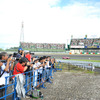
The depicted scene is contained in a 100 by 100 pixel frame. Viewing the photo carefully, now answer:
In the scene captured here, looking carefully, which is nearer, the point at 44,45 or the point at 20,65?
the point at 20,65

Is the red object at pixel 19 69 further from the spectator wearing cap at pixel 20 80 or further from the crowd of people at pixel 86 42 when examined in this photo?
the crowd of people at pixel 86 42

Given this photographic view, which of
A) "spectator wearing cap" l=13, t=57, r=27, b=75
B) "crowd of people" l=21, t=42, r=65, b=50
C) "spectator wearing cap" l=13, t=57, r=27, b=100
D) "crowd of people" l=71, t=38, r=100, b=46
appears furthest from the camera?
"crowd of people" l=21, t=42, r=65, b=50

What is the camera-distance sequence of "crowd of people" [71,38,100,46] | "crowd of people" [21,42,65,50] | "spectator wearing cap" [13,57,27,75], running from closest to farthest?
"spectator wearing cap" [13,57,27,75] < "crowd of people" [71,38,100,46] < "crowd of people" [21,42,65,50]

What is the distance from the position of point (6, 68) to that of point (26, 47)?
66.4 m

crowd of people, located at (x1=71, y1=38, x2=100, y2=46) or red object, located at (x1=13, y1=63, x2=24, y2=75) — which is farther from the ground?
crowd of people, located at (x1=71, y1=38, x2=100, y2=46)

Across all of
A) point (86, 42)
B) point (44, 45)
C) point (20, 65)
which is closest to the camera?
point (20, 65)

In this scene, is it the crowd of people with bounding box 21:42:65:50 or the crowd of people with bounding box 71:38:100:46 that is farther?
the crowd of people with bounding box 21:42:65:50

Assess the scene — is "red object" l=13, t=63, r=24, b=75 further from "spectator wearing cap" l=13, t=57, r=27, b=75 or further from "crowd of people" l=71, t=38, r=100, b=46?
"crowd of people" l=71, t=38, r=100, b=46

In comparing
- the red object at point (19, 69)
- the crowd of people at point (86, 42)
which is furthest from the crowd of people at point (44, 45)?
the red object at point (19, 69)

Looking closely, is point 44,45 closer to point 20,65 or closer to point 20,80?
point 20,65

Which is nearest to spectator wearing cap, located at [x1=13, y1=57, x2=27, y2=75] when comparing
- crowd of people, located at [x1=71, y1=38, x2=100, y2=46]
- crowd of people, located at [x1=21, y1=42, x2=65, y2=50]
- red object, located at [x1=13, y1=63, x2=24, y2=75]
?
red object, located at [x1=13, y1=63, x2=24, y2=75]

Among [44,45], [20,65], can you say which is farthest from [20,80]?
[44,45]

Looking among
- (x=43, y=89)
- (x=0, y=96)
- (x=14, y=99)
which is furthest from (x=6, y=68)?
(x=43, y=89)

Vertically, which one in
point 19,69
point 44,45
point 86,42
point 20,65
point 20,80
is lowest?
point 20,80
